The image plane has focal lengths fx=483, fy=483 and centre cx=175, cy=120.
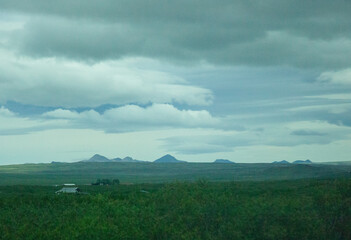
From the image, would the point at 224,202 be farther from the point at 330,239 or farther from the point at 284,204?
the point at 330,239

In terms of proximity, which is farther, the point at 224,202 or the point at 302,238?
the point at 224,202

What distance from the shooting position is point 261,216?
4288 centimetres

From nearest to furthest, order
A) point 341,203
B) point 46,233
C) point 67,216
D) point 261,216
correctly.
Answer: point 46,233, point 261,216, point 341,203, point 67,216

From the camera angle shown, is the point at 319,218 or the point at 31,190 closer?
the point at 319,218

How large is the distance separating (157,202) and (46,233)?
Answer: 57.0ft

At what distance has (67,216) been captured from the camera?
5403 cm

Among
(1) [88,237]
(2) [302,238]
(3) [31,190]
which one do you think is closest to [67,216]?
(1) [88,237]

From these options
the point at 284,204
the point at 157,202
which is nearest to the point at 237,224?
the point at 284,204

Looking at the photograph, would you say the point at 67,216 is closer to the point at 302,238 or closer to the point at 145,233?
the point at 145,233

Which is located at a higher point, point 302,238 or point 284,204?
point 284,204

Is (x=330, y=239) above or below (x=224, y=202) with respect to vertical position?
below

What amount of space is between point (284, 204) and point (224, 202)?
249 inches

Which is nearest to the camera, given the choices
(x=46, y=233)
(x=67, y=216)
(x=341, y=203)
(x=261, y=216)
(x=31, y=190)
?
(x=46, y=233)

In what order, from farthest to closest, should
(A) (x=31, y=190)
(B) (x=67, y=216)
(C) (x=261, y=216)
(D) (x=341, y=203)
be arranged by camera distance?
(A) (x=31, y=190), (B) (x=67, y=216), (D) (x=341, y=203), (C) (x=261, y=216)
